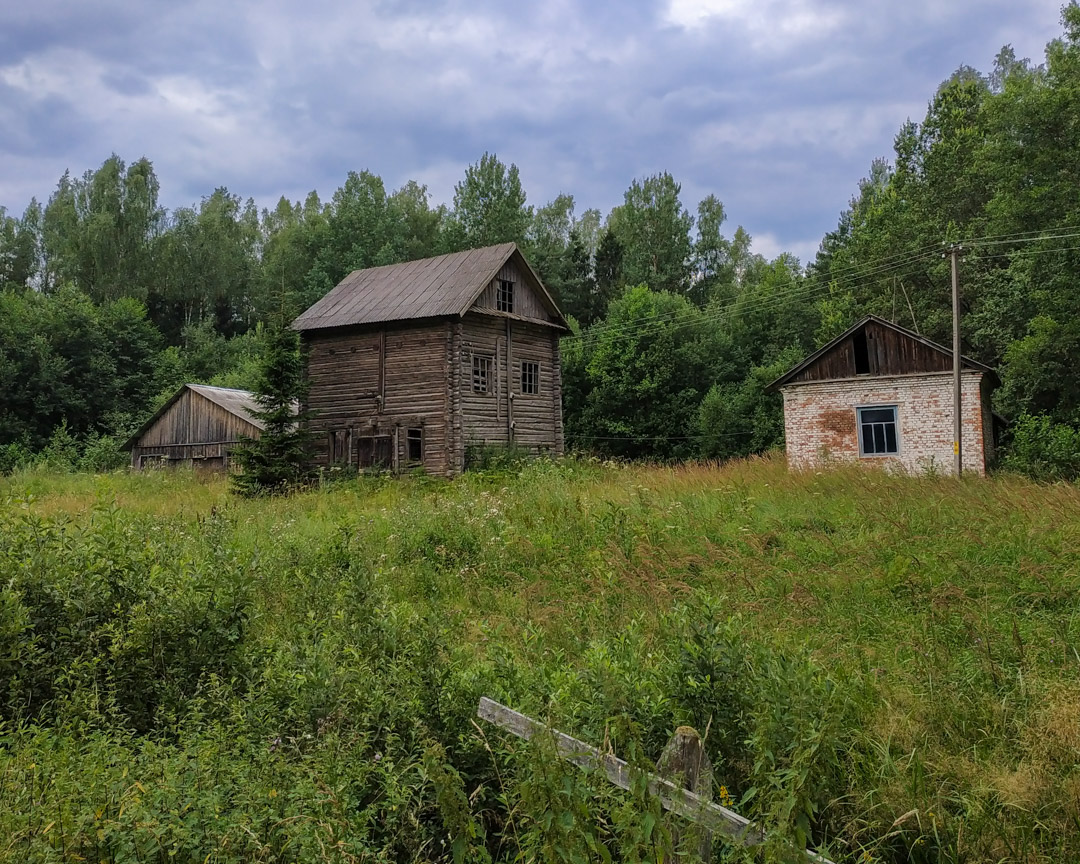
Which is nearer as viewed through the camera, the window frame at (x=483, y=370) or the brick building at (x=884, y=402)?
the brick building at (x=884, y=402)

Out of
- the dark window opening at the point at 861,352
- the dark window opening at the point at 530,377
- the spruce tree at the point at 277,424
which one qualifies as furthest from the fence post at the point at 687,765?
the dark window opening at the point at 530,377

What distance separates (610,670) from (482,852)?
1.50 m

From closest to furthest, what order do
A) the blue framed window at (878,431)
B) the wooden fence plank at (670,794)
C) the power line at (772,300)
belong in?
the wooden fence plank at (670,794) < the blue framed window at (878,431) < the power line at (772,300)

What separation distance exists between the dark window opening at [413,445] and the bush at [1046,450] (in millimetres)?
17082

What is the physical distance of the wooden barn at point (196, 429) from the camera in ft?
94.8

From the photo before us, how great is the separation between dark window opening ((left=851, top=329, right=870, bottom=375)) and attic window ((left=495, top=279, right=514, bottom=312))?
10423 millimetres

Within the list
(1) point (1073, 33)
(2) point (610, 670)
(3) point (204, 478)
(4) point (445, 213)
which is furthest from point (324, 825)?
(4) point (445, 213)

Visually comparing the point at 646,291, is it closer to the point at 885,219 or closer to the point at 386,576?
the point at 885,219

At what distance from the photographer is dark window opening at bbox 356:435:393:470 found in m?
23.2

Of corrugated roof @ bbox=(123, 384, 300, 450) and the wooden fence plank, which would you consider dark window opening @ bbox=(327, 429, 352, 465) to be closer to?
corrugated roof @ bbox=(123, 384, 300, 450)

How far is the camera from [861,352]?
2189cm

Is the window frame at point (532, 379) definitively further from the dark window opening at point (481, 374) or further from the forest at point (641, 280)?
the forest at point (641, 280)

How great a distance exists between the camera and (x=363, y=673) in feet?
14.3

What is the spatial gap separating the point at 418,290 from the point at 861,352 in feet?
43.9
